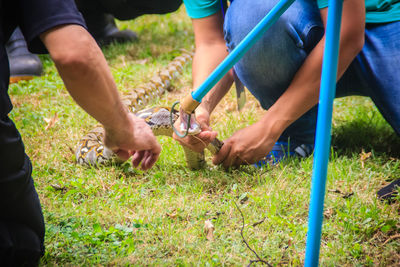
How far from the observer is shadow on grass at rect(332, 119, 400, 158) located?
2445 mm

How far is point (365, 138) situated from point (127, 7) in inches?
115

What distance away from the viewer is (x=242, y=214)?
189 centimetres

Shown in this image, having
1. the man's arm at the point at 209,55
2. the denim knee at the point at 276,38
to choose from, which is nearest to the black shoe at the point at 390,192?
the denim knee at the point at 276,38

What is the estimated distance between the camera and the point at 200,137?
2.02 m

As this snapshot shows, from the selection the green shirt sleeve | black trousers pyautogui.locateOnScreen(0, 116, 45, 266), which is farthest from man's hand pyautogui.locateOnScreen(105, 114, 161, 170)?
the green shirt sleeve

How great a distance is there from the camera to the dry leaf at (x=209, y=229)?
1.77 m

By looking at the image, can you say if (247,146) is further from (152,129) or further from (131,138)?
(131,138)

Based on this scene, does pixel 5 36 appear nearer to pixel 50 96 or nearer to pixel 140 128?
pixel 140 128

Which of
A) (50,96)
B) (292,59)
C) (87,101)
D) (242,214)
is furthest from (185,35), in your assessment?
(87,101)

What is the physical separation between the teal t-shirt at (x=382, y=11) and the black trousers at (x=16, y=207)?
185 cm

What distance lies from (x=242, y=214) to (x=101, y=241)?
639 millimetres

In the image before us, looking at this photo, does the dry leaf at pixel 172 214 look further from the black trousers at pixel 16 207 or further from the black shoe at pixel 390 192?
the black shoe at pixel 390 192

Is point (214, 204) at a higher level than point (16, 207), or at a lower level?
lower

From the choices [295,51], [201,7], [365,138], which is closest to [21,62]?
[201,7]
